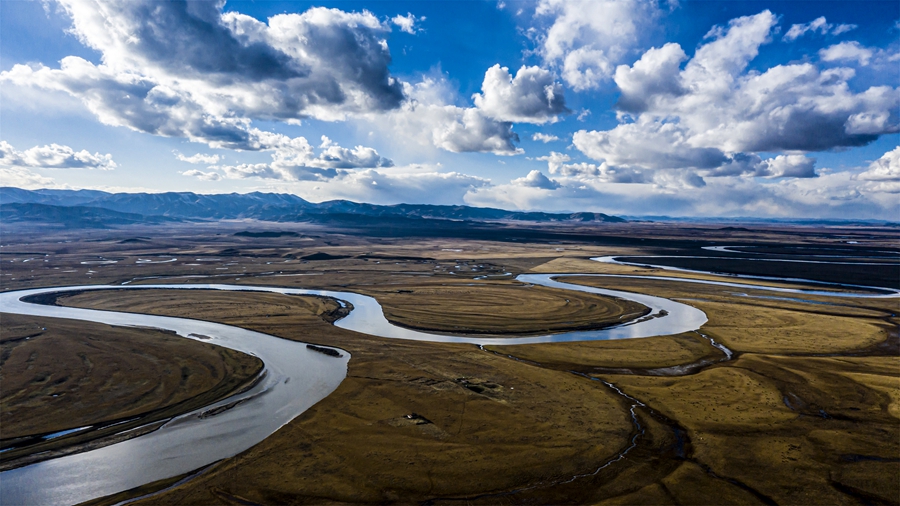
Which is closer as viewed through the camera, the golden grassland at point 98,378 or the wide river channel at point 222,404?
the wide river channel at point 222,404

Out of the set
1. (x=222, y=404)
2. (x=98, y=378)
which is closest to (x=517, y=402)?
(x=222, y=404)

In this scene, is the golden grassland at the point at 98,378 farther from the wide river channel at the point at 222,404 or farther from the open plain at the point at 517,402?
the wide river channel at the point at 222,404

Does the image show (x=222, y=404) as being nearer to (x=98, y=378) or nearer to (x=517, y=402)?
(x=98, y=378)

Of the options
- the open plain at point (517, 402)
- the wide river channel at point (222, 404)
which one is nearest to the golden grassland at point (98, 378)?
the open plain at point (517, 402)

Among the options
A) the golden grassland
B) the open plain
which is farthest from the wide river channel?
the golden grassland

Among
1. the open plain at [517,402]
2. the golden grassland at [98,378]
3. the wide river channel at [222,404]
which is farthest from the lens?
the golden grassland at [98,378]

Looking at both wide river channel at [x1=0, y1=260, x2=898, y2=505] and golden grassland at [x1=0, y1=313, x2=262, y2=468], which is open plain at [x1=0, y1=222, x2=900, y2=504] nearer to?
golden grassland at [x1=0, y1=313, x2=262, y2=468]

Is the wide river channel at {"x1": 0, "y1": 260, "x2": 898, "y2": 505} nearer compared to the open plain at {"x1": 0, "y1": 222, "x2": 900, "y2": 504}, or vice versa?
the open plain at {"x1": 0, "y1": 222, "x2": 900, "y2": 504}
